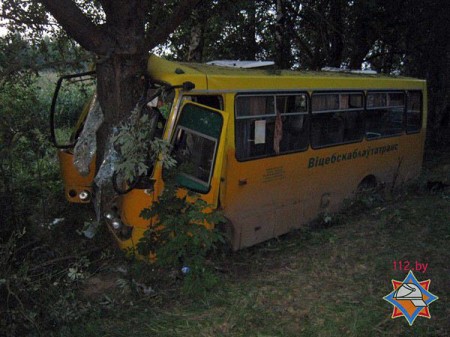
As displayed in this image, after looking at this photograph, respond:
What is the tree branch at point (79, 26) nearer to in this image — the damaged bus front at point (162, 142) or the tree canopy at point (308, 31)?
the damaged bus front at point (162, 142)

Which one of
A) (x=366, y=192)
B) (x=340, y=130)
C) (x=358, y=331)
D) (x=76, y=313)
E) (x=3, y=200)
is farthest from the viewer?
(x=366, y=192)

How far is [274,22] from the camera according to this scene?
13.6 m

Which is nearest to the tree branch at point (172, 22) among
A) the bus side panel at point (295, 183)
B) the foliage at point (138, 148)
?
the foliage at point (138, 148)

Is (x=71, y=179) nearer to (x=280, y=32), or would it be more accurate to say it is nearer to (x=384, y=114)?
(x=384, y=114)

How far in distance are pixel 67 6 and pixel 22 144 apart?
2.30m

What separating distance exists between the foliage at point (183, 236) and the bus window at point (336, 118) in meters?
2.74

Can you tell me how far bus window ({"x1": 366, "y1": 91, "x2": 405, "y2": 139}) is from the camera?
821 centimetres

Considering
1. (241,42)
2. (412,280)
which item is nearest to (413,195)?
(412,280)

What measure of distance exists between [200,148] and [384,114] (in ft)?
15.2

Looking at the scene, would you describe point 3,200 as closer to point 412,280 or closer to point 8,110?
point 8,110

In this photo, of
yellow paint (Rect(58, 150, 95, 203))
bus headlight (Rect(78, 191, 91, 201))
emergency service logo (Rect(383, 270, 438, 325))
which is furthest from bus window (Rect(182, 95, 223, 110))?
emergency service logo (Rect(383, 270, 438, 325))

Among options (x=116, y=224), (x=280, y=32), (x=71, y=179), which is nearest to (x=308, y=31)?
(x=280, y=32)

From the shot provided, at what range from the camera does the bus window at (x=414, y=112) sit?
364 inches

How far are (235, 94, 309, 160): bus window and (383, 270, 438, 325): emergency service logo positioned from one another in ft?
7.61
